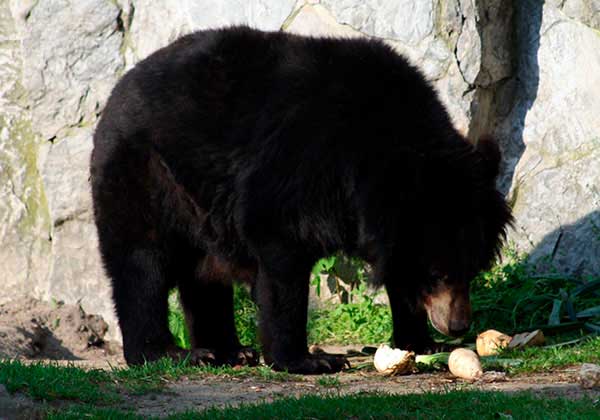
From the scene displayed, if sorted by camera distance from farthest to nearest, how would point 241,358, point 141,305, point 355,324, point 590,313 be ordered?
1. point 355,324
2. point 590,313
3. point 241,358
4. point 141,305

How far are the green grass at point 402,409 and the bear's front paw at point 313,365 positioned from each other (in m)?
1.06

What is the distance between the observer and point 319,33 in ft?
25.8

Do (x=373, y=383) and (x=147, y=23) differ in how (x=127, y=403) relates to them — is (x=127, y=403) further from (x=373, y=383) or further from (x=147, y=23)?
(x=147, y=23)

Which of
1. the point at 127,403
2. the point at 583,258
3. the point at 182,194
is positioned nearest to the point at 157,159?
the point at 182,194

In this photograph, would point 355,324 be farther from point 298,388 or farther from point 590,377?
point 590,377

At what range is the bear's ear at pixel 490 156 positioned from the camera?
18.2 ft

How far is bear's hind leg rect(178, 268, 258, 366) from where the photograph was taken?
6.30 meters

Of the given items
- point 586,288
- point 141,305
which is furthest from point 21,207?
point 586,288

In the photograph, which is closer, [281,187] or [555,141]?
[281,187]

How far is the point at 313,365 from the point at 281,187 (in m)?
0.98

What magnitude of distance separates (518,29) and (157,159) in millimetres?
3707

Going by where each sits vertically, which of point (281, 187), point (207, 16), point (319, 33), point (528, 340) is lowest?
point (528, 340)

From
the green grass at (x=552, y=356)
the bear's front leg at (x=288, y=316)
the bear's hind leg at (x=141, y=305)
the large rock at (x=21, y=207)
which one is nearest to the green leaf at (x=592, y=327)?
the green grass at (x=552, y=356)

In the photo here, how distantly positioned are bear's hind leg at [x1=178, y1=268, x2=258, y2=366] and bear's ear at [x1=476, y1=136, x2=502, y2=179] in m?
1.78
